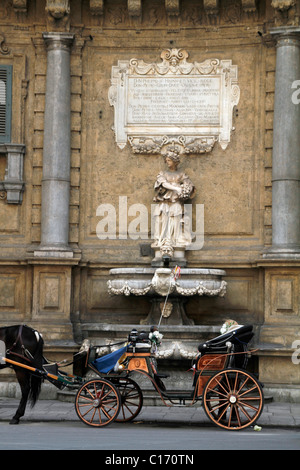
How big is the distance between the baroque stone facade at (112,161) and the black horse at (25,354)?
9.24ft

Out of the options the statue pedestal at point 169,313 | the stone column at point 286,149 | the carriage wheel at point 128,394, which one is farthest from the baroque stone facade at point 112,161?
the carriage wheel at point 128,394

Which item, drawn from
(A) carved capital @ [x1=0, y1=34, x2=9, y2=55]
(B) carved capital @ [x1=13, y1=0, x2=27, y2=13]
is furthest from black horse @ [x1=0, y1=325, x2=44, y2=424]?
(B) carved capital @ [x1=13, y1=0, x2=27, y2=13]

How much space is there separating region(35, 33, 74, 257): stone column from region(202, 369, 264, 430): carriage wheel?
15.9 feet

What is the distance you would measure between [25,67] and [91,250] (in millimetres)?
3207

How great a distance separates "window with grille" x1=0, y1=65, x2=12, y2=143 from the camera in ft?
51.0

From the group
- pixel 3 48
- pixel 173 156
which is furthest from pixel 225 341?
pixel 3 48

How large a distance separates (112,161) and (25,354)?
483 centimetres

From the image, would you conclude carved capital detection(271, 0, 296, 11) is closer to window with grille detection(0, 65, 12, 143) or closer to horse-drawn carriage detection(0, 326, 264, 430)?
window with grille detection(0, 65, 12, 143)

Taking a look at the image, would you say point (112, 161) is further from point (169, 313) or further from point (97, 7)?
point (169, 313)

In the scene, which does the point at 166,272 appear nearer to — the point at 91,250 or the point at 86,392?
the point at 91,250

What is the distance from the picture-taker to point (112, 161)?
15.8 meters

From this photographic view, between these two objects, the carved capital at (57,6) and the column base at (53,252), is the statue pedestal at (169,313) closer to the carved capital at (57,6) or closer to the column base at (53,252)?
the column base at (53,252)
